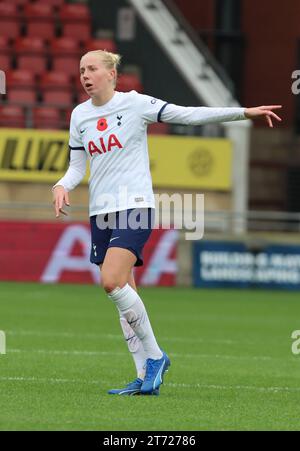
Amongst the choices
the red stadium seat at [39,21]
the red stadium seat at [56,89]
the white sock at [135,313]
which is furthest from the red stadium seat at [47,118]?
the white sock at [135,313]

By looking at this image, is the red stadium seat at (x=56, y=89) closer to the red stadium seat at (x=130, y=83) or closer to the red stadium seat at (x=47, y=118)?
the red stadium seat at (x=47, y=118)

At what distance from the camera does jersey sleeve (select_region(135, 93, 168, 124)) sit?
28.3ft

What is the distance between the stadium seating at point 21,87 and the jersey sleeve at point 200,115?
51.4ft

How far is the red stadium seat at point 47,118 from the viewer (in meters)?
23.3

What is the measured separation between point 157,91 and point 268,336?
11905mm

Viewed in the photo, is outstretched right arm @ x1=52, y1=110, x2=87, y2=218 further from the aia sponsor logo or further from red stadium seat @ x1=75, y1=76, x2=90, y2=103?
red stadium seat @ x1=75, y1=76, x2=90, y2=103

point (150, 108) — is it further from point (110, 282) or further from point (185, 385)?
point (185, 385)

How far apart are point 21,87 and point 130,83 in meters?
2.07

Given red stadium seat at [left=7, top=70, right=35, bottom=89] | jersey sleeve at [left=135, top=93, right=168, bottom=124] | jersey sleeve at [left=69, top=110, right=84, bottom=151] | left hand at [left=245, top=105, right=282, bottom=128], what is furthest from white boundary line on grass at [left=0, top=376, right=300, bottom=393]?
red stadium seat at [left=7, top=70, right=35, bottom=89]

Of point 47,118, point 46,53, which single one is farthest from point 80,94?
point 46,53

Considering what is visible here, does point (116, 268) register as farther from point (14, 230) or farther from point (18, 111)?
point (18, 111)

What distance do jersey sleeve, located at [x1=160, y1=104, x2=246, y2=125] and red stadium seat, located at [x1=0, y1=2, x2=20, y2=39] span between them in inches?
690
